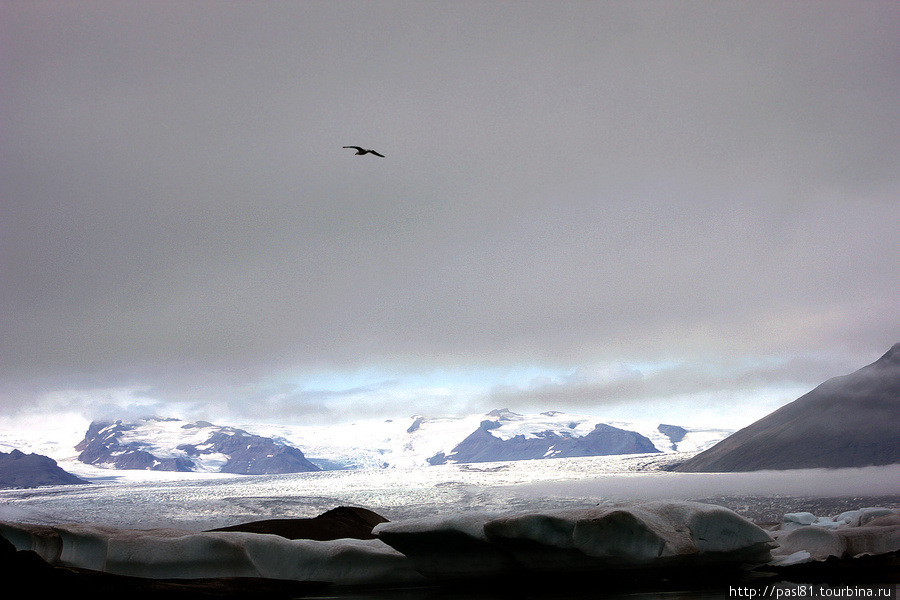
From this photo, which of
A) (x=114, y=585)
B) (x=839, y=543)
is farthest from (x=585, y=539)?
(x=114, y=585)

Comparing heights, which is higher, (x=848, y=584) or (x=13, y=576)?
(x=13, y=576)

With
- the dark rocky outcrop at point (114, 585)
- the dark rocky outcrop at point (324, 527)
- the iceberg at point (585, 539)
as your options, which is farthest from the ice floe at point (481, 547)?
the dark rocky outcrop at point (324, 527)

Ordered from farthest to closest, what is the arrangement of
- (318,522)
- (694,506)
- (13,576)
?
(318,522), (694,506), (13,576)

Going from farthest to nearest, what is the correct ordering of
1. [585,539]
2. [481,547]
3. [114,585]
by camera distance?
[481,547]
[585,539]
[114,585]

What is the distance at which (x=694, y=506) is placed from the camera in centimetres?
1666

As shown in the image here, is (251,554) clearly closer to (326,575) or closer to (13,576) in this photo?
(326,575)

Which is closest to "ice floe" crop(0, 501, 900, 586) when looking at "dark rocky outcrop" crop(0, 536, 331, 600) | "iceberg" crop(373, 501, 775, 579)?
"iceberg" crop(373, 501, 775, 579)

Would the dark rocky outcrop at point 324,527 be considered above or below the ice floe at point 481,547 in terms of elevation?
below

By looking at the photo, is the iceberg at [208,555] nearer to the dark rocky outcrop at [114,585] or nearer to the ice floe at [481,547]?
the ice floe at [481,547]

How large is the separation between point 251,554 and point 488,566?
583 centimetres

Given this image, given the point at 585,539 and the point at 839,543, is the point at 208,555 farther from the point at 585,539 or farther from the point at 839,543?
the point at 839,543

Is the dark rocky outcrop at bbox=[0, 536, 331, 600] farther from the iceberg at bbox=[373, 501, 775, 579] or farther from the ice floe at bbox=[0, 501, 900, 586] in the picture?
the iceberg at bbox=[373, 501, 775, 579]

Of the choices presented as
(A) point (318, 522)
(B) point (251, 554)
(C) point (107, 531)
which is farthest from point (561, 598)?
(A) point (318, 522)

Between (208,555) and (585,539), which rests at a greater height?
(585,539)
